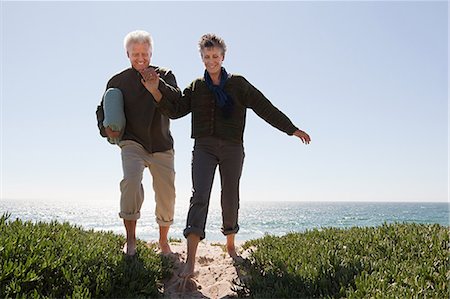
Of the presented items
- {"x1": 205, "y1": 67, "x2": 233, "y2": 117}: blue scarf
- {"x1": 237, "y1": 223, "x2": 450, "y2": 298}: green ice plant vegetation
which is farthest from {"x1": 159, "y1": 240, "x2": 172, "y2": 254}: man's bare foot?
{"x1": 205, "y1": 67, "x2": 233, "y2": 117}: blue scarf

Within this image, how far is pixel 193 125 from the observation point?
18.1 ft

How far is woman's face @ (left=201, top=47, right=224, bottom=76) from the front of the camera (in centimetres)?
523

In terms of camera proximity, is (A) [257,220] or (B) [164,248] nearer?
(B) [164,248]

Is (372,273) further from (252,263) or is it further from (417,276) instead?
(252,263)

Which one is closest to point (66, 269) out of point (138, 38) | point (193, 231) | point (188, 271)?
point (188, 271)

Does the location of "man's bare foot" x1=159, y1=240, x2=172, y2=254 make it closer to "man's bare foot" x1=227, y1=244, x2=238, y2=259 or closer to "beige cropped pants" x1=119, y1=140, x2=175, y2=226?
"beige cropped pants" x1=119, y1=140, x2=175, y2=226

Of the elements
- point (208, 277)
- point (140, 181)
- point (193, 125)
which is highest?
point (193, 125)

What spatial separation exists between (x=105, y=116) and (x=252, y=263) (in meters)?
2.95

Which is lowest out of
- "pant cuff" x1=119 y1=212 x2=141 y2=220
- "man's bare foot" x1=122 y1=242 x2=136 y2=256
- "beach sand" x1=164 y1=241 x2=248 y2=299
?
"beach sand" x1=164 y1=241 x2=248 y2=299

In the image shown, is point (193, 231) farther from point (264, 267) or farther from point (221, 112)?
point (221, 112)

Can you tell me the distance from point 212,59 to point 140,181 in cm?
197

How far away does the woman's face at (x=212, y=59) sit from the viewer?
206 inches

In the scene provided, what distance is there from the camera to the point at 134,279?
4.39m

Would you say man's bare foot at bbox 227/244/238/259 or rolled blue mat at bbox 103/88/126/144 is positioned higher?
rolled blue mat at bbox 103/88/126/144
